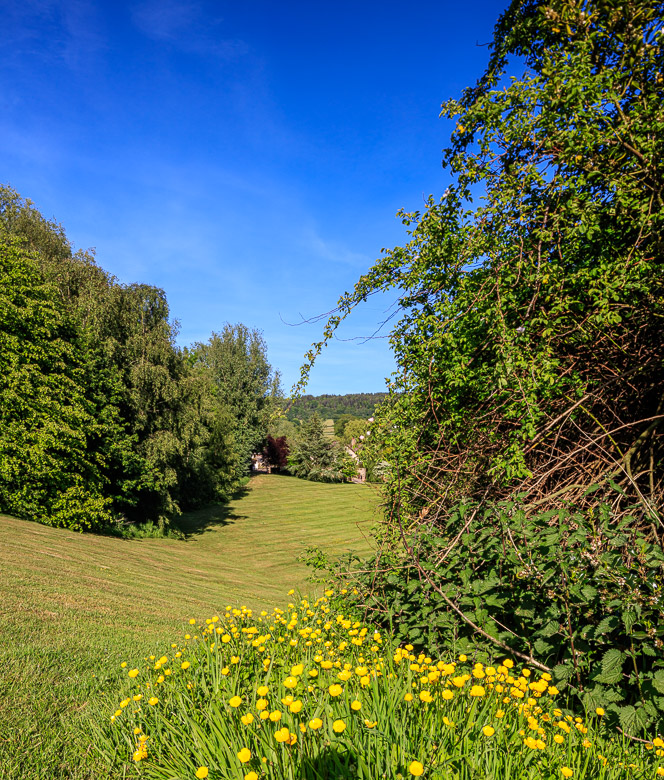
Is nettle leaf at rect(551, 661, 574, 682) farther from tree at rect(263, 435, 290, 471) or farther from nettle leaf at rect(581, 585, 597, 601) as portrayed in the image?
tree at rect(263, 435, 290, 471)

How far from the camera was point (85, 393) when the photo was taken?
579 inches

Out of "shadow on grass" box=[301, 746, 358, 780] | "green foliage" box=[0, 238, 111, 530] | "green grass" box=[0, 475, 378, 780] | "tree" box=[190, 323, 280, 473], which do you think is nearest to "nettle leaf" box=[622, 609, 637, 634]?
"shadow on grass" box=[301, 746, 358, 780]

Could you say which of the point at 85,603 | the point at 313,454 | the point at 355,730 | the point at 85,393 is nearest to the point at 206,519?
the point at 85,393

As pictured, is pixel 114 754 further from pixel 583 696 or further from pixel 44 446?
pixel 44 446

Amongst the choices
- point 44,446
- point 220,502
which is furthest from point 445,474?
point 220,502

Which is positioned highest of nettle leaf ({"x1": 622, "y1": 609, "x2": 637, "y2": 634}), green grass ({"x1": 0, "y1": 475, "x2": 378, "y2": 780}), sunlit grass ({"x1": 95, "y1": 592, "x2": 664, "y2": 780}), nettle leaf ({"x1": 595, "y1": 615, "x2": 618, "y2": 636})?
nettle leaf ({"x1": 622, "y1": 609, "x2": 637, "y2": 634})

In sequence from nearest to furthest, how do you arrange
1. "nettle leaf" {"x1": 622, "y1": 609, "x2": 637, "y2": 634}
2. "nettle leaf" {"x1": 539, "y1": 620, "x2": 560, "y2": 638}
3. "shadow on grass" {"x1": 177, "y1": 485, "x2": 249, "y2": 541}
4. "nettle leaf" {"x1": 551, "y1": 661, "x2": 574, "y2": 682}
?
1. "nettle leaf" {"x1": 622, "y1": 609, "x2": 637, "y2": 634}
2. "nettle leaf" {"x1": 551, "y1": 661, "x2": 574, "y2": 682}
3. "nettle leaf" {"x1": 539, "y1": 620, "x2": 560, "y2": 638}
4. "shadow on grass" {"x1": 177, "y1": 485, "x2": 249, "y2": 541}

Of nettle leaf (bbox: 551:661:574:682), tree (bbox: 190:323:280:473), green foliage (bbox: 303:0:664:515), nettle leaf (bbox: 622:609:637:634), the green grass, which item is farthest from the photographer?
tree (bbox: 190:323:280:473)

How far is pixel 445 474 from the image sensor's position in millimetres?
3502

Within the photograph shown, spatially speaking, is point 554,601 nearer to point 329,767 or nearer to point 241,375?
point 329,767

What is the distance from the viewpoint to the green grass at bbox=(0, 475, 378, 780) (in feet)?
7.55

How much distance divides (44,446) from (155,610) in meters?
8.50

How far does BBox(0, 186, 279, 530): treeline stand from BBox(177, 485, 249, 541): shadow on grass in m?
2.07

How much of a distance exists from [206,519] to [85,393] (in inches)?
458
